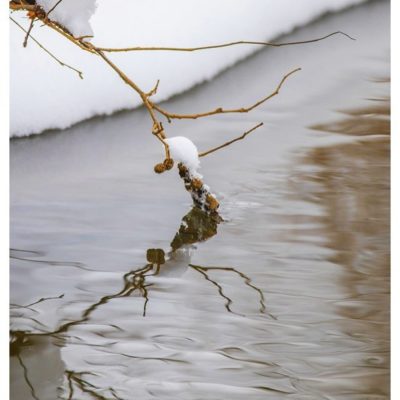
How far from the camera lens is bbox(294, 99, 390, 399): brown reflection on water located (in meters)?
1.74

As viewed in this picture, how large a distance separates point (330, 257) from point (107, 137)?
1003mm

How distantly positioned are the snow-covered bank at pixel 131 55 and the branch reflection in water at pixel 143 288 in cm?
79

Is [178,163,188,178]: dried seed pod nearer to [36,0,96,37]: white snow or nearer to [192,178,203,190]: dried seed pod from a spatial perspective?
[192,178,203,190]: dried seed pod

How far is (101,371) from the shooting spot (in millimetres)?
1708

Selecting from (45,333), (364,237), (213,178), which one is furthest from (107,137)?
(45,333)

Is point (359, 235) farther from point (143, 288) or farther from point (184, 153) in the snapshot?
point (143, 288)

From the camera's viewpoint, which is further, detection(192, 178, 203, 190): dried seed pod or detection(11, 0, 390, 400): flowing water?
detection(192, 178, 203, 190): dried seed pod

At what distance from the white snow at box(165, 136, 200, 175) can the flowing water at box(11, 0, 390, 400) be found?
0.13 m

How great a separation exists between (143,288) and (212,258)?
21 cm

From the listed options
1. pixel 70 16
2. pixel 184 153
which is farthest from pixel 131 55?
pixel 184 153

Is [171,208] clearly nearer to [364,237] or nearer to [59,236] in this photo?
[59,236]

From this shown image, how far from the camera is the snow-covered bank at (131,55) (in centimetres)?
310

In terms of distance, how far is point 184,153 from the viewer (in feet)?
7.86

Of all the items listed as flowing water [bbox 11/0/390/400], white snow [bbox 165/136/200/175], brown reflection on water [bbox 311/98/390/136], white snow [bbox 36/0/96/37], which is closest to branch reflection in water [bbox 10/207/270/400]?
flowing water [bbox 11/0/390/400]
